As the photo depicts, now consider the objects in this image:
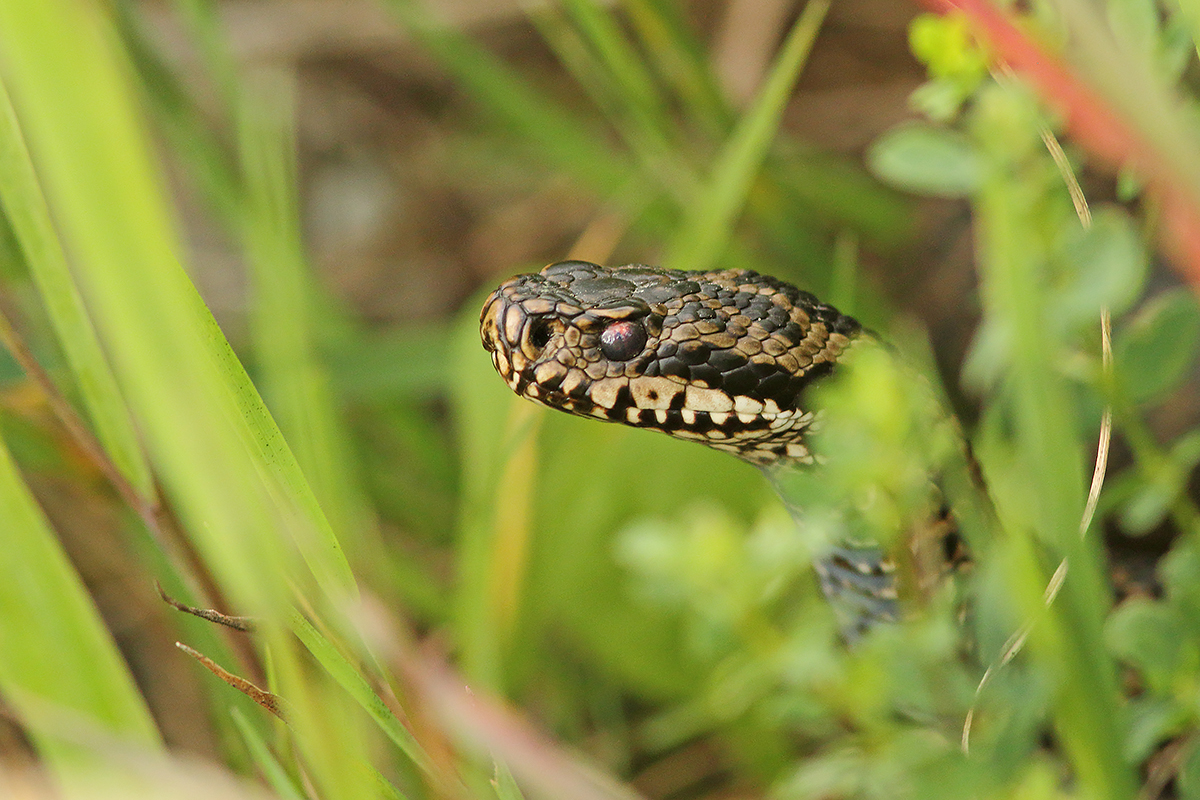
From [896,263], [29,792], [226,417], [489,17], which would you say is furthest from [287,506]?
[489,17]

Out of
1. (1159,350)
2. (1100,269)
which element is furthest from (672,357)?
(1159,350)

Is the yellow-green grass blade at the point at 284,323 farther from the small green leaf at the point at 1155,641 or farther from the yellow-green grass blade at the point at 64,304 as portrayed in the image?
the small green leaf at the point at 1155,641

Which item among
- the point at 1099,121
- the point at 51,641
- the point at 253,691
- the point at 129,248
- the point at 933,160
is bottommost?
the point at 51,641

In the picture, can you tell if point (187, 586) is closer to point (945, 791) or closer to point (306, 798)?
point (306, 798)

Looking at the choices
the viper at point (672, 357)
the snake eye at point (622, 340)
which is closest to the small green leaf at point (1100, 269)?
the viper at point (672, 357)

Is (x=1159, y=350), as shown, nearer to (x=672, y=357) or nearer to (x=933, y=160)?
(x=933, y=160)

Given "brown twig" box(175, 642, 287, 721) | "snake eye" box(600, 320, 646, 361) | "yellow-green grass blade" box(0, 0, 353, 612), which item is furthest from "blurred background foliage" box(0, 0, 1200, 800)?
"snake eye" box(600, 320, 646, 361)

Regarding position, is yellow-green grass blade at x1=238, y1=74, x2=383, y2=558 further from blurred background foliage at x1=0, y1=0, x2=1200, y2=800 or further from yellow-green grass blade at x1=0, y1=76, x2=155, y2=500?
yellow-green grass blade at x1=0, y1=76, x2=155, y2=500
